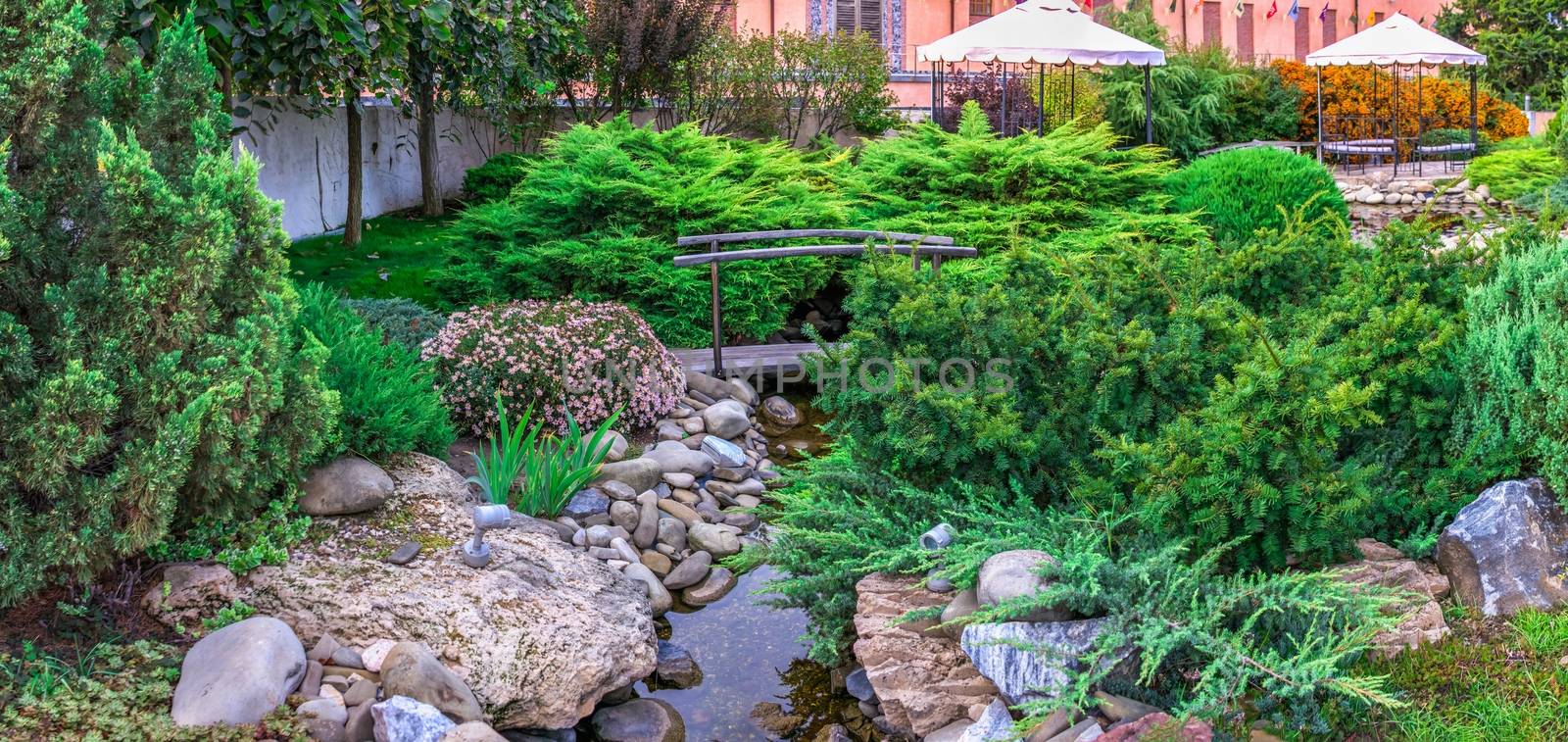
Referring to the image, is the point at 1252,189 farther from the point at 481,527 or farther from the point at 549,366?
the point at 481,527

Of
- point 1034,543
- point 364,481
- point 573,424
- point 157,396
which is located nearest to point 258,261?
point 157,396

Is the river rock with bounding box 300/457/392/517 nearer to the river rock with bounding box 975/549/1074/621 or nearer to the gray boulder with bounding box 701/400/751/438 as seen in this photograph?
the river rock with bounding box 975/549/1074/621

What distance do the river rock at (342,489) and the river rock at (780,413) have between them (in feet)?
11.6

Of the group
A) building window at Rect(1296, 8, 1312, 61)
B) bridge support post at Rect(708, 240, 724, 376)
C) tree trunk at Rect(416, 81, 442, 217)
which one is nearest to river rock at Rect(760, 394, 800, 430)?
bridge support post at Rect(708, 240, 724, 376)

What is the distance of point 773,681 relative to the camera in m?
4.82

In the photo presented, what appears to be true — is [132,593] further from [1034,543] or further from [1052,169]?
[1052,169]

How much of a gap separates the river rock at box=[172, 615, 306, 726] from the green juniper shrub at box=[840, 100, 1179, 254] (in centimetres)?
680

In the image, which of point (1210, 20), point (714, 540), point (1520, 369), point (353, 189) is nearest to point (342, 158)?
point (353, 189)

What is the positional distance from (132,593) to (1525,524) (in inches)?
173

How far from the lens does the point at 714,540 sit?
605 cm

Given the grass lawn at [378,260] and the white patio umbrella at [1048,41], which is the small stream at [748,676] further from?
the white patio umbrella at [1048,41]

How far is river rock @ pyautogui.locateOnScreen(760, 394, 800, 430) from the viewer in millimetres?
8055

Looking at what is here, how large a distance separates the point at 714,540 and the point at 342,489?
6.26 ft

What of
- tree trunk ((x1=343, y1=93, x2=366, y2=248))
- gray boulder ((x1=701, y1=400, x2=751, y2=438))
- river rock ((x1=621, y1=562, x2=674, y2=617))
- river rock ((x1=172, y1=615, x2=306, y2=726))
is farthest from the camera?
tree trunk ((x1=343, y1=93, x2=366, y2=248))
